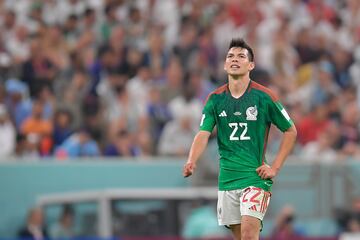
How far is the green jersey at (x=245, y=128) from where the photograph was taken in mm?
11523

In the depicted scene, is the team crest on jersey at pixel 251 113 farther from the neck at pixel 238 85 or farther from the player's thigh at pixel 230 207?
the player's thigh at pixel 230 207

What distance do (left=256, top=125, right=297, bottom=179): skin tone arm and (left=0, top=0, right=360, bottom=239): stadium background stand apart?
21.6 feet

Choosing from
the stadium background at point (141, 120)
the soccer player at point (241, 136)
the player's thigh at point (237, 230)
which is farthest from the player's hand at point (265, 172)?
the stadium background at point (141, 120)

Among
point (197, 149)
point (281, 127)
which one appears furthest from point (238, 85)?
point (197, 149)

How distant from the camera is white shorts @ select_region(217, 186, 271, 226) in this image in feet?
37.3

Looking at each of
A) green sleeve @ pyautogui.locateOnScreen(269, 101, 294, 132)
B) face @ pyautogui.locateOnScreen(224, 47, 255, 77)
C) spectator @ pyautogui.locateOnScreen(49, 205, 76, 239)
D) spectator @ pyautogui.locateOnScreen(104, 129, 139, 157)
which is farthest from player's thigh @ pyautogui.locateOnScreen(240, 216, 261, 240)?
spectator @ pyautogui.locateOnScreen(104, 129, 139, 157)

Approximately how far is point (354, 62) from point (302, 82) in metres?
1.36

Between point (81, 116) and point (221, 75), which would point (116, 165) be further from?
point (221, 75)

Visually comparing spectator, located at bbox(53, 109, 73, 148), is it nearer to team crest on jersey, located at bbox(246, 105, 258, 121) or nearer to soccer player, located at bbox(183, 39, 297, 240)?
soccer player, located at bbox(183, 39, 297, 240)

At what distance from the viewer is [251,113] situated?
37.9 feet

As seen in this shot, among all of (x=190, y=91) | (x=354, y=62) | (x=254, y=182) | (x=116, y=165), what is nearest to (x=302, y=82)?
(x=354, y=62)

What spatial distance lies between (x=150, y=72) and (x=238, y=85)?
9035 millimetres

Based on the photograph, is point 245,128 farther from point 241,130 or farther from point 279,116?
point 279,116

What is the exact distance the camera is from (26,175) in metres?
19.0
